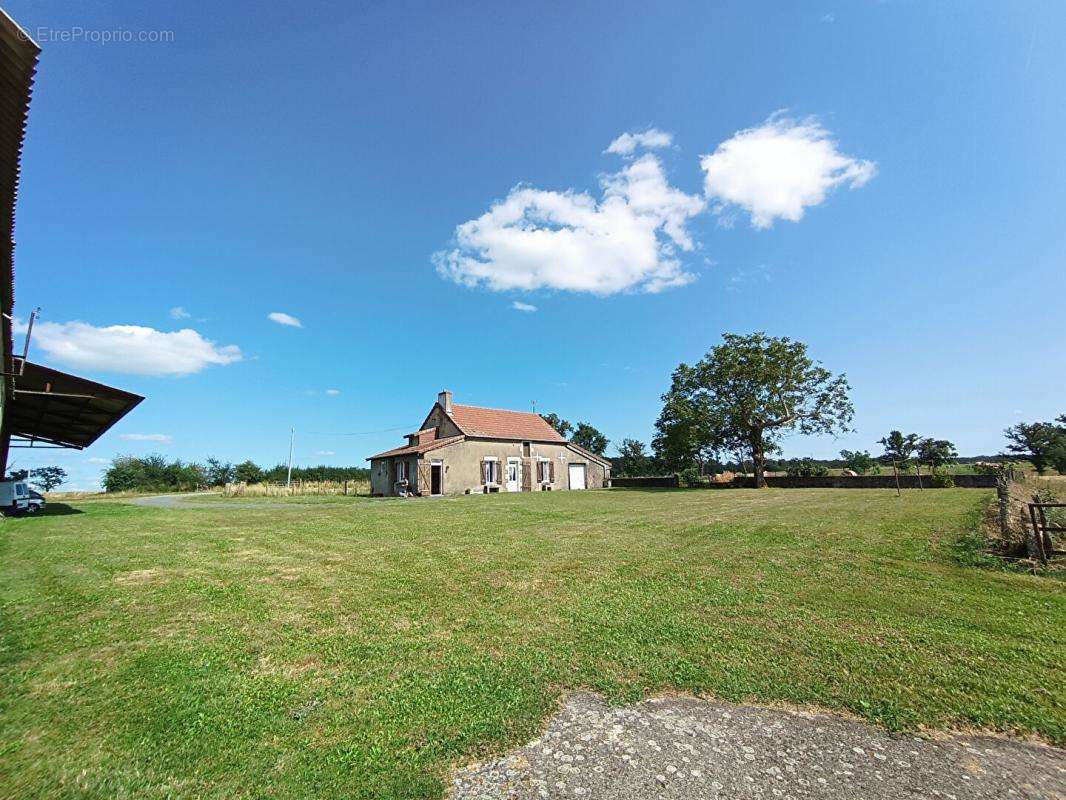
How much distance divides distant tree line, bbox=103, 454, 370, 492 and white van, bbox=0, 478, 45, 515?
29.1 metres

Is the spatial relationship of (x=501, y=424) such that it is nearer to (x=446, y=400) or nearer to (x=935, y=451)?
(x=446, y=400)

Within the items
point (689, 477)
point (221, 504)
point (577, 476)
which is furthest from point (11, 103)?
point (689, 477)

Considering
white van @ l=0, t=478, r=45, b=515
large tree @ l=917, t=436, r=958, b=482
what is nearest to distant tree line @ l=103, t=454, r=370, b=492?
white van @ l=0, t=478, r=45, b=515

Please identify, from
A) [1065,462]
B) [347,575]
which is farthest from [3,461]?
[1065,462]

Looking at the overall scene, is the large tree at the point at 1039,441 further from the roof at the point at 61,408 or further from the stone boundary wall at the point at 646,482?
the roof at the point at 61,408

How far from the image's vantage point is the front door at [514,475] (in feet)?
112

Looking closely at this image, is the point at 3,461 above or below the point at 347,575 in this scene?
above

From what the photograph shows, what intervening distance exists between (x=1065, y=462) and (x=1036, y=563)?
51640 mm

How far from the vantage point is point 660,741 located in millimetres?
3080

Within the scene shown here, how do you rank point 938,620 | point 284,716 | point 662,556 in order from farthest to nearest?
point 662,556
point 938,620
point 284,716

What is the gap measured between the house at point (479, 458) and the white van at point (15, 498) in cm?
1691

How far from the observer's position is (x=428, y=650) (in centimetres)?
445

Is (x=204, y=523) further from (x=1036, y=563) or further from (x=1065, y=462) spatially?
(x=1065, y=462)

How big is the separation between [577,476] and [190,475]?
42113 millimetres
